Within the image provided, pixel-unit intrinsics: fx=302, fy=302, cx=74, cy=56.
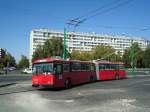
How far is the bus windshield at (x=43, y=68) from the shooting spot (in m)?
23.8

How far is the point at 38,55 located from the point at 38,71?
182 ft

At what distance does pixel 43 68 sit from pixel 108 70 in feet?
49.9

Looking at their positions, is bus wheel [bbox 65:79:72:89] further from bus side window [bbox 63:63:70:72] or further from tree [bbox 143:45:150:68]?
tree [bbox 143:45:150:68]

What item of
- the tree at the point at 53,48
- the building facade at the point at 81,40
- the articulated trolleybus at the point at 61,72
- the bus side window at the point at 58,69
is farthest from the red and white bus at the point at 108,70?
the building facade at the point at 81,40

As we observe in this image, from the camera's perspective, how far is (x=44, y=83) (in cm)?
2373

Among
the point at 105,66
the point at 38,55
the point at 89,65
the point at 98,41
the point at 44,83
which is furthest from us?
the point at 98,41

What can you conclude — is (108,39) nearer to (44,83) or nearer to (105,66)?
(105,66)

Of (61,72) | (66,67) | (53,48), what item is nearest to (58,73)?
(61,72)

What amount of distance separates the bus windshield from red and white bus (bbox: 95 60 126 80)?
11546 mm

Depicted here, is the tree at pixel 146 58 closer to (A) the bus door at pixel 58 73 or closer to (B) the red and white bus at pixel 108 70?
(B) the red and white bus at pixel 108 70

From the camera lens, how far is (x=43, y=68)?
24.2m

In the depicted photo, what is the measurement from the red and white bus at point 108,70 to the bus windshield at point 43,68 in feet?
37.9

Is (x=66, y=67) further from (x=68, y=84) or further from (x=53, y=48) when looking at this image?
(x=53, y=48)

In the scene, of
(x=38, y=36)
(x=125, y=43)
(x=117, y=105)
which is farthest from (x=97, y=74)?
(x=125, y=43)
